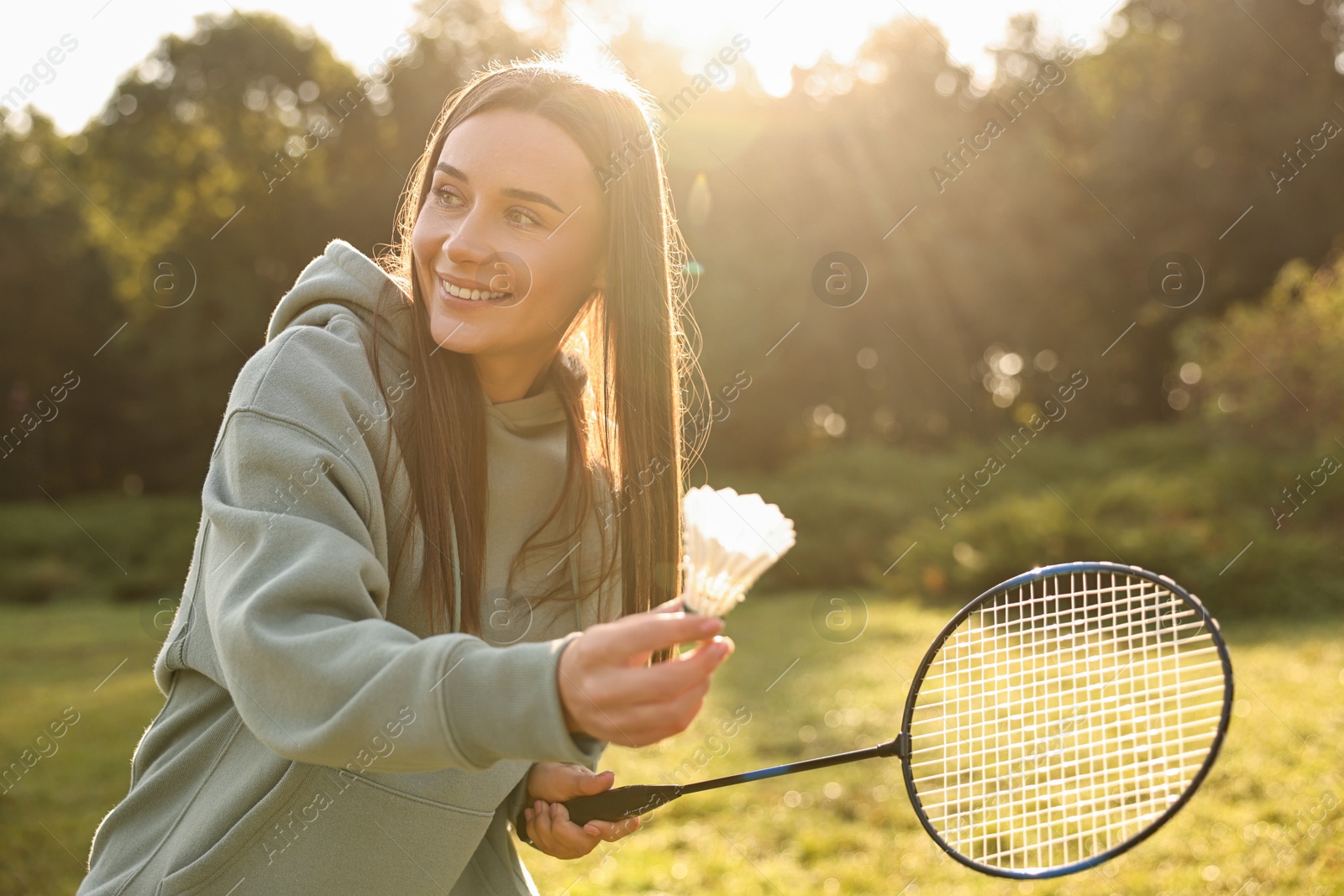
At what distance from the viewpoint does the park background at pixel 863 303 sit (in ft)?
38.4

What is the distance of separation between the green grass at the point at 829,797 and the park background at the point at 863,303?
19cm

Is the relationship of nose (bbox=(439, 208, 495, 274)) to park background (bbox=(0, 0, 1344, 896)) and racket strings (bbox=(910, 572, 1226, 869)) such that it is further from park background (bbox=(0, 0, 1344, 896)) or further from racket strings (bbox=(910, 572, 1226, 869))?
park background (bbox=(0, 0, 1344, 896))

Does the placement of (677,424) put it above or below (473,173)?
below

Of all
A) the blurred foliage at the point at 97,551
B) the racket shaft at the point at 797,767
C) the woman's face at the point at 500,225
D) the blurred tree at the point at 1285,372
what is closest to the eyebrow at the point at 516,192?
the woman's face at the point at 500,225

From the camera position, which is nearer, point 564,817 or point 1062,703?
point 564,817

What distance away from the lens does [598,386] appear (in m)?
2.20

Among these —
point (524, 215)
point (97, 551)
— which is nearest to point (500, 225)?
point (524, 215)

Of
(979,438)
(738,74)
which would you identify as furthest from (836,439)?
(738,74)

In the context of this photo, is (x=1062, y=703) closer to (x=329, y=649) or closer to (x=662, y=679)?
(x=662, y=679)

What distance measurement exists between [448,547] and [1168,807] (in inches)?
52.6

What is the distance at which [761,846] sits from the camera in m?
5.49

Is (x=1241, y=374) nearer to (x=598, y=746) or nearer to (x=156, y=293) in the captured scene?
(x=598, y=746)

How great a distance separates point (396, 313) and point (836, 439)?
73.2ft

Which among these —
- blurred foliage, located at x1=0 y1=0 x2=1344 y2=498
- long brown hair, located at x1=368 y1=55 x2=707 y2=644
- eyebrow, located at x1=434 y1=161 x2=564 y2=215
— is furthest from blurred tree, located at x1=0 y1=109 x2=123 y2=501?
eyebrow, located at x1=434 y1=161 x2=564 y2=215
